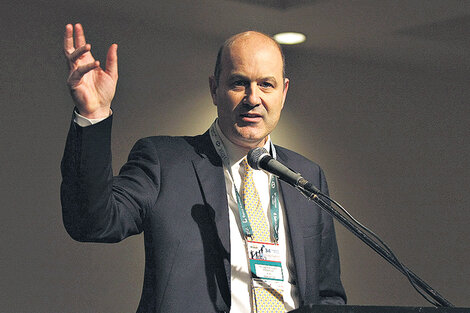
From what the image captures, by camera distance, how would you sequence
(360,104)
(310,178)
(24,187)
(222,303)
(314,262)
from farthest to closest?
(360,104), (24,187), (310,178), (314,262), (222,303)

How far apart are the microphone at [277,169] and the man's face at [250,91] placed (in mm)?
502

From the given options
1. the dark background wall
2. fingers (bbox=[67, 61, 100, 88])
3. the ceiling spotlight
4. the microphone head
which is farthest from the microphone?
the ceiling spotlight

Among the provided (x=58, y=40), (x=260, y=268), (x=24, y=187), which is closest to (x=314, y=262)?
(x=260, y=268)

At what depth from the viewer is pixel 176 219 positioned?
2000 millimetres

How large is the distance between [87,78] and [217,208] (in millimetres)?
672

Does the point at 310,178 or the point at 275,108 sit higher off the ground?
the point at 275,108

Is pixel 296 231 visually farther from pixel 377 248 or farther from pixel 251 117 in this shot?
pixel 377 248

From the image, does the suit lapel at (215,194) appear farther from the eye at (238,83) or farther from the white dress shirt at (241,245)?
the eye at (238,83)

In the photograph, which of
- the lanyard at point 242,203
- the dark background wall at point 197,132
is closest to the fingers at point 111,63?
the lanyard at point 242,203

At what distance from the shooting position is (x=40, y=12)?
13.3 feet

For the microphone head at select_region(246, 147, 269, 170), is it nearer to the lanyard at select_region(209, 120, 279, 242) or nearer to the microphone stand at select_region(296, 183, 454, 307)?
the microphone stand at select_region(296, 183, 454, 307)

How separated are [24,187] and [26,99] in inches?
20.8

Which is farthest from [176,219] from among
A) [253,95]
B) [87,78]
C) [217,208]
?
[87,78]

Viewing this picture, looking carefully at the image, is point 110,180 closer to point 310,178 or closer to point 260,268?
point 260,268
